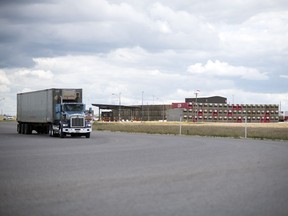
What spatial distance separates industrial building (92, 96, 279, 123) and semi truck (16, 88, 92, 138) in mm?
76267

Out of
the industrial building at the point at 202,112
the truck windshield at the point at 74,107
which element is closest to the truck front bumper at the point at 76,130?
the truck windshield at the point at 74,107

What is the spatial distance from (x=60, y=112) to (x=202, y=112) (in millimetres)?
A: 92389

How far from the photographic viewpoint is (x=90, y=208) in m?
7.98

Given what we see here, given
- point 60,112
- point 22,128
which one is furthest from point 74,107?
point 22,128

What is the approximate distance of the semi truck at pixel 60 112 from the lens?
118 ft

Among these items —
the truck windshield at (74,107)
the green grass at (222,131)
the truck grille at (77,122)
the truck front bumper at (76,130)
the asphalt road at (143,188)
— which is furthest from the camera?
the green grass at (222,131)

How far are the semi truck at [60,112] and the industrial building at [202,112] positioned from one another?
7627cm

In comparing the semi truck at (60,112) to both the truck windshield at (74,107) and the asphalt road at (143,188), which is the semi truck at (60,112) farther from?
the asphalt road at (143,188)

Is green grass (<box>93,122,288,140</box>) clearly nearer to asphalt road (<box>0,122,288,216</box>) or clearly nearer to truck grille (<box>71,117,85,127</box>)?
truck grille (<box>71,117,85,127</box>)

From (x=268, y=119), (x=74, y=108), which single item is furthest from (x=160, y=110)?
(x=74, y=108)

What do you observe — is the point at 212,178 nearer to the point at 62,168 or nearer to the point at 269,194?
the point at 269,194

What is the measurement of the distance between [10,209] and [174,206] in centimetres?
281

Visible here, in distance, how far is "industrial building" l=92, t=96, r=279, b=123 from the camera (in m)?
125

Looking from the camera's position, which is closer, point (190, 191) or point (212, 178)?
point (190, 191)
